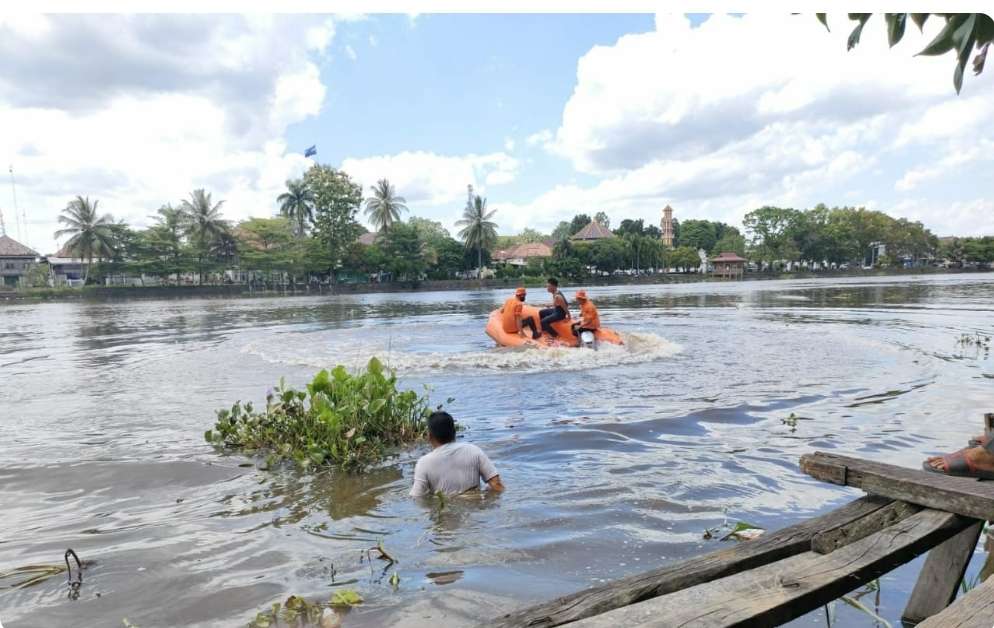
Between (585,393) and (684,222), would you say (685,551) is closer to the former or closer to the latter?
(585,393)

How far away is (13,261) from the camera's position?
2376 inches

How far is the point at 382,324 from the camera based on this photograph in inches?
843

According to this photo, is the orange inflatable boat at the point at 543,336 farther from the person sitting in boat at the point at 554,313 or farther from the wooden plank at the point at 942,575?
the wooden plank at the point at 942,575

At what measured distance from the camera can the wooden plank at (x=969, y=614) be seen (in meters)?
1.75

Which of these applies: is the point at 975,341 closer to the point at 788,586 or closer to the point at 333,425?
the point at 333,425

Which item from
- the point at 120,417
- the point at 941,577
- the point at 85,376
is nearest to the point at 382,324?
the point at 85,376

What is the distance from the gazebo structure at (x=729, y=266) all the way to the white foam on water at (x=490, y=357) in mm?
70358

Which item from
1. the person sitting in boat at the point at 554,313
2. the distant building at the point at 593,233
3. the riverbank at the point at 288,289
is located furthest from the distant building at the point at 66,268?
the person sitting in boat at the point at 554,313

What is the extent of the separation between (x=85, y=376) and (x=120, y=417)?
430 centimetres

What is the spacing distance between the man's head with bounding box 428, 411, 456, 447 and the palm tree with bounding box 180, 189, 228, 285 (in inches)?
2281

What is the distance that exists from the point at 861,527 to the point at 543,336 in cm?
1084

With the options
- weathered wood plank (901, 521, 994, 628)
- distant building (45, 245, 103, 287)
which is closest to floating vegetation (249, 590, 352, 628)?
weathered wood plank (901, 521, 994, 628)

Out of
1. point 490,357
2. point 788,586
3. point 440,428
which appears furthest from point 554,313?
point 788,586

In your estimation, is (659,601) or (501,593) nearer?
(659,601)
